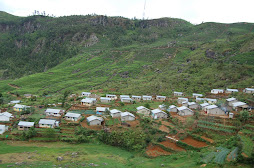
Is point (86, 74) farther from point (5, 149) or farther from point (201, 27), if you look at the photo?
point (201, 27)

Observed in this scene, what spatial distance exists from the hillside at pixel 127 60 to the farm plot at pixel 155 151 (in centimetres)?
3789

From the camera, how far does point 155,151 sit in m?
34.4

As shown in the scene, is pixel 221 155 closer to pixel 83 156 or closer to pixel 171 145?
pixel 171 145

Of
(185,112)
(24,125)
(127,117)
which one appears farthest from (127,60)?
(24,125)

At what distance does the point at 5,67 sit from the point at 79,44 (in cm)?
6068

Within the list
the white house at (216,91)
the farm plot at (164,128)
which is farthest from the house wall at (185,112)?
the white house at (216,91)

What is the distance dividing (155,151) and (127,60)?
10070cm

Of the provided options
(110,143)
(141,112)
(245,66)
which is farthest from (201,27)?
(110,143)

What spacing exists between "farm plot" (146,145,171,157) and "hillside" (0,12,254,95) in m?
37.9

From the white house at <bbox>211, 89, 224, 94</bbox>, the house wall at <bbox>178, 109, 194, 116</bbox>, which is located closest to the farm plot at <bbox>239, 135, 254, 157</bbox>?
the house wall at <bbox>178, 109, 194, 116</bbox>

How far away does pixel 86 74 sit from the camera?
385ft

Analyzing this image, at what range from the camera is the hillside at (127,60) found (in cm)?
7956

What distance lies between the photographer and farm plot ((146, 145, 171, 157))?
110ft

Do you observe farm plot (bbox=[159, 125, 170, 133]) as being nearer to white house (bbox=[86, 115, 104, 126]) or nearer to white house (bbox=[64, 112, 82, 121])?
white house (bbox=[86, 115, 104, 126])
